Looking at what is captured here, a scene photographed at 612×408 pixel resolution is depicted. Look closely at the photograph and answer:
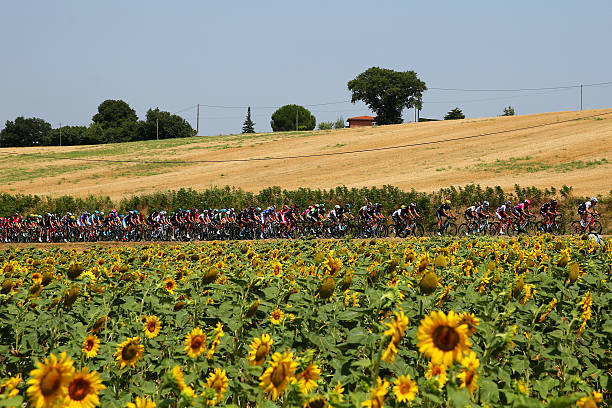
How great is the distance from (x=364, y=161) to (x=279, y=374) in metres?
52.3

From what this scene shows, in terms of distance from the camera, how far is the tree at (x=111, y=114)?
12694 cm

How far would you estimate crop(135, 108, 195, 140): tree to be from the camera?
10894 cm

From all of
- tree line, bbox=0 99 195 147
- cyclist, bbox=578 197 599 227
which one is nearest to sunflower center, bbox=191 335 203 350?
cyclist, bbox=578 197 599 227

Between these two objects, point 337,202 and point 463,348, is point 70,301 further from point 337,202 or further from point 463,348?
point 337,202

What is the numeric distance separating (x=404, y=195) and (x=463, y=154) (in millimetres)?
20870

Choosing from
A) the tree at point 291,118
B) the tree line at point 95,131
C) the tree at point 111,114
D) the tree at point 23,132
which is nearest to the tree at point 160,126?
the tree line at point 95,131

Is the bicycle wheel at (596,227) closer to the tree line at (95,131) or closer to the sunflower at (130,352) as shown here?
the sunflower at (130,352)

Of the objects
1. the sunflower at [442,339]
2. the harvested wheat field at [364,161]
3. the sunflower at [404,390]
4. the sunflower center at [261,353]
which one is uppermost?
the harvested wheat field at [364,161]

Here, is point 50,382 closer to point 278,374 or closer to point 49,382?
point 49,382

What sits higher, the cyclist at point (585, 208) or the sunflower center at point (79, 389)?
the sunflower center at point (79, 389)

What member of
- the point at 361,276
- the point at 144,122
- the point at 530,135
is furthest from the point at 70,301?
the point at 144,122

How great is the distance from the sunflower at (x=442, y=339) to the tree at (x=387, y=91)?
101 metres

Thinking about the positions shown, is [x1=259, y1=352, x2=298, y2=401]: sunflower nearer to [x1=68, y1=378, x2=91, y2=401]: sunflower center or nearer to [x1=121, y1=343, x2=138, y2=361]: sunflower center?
[x1=68, y1=378, x2=91, y2=401]: sunflower center

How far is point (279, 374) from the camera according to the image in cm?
263
